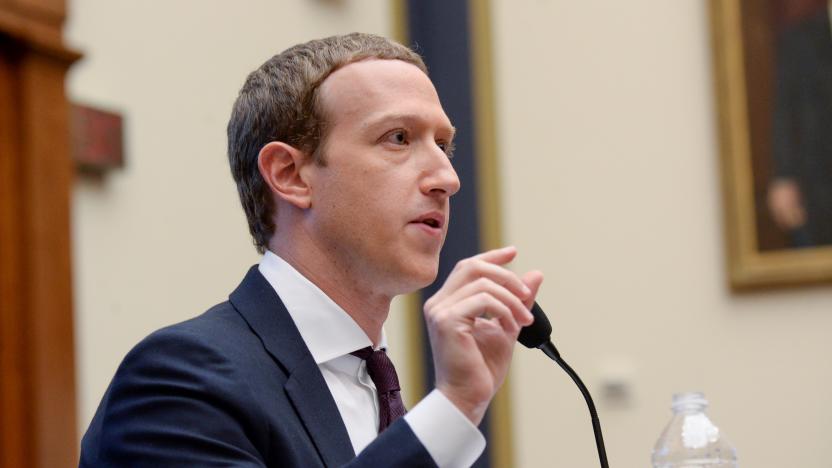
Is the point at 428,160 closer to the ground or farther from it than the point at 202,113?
closer to the ground

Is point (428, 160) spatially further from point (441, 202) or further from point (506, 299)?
point (506, 299)

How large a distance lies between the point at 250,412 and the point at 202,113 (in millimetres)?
2946

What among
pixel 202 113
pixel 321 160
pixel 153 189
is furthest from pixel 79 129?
pixel 321 160

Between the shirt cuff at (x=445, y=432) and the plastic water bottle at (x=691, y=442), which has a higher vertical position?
the shirt cuff at (x=445, y=432)

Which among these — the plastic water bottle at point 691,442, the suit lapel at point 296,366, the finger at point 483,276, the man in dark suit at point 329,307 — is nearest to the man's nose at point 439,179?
the man in dark suit at point 329,307

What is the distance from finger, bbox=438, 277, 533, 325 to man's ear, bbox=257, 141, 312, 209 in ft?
2.26

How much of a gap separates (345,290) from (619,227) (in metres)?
3.84

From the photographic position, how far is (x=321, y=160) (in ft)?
7.62

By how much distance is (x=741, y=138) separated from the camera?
5738 millimetres

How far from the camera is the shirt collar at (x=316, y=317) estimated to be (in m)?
2.18

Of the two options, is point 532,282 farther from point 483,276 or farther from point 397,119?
point 397,119

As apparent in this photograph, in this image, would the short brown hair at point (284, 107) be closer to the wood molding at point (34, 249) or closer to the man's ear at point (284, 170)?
the man's ear at point (284, 170)

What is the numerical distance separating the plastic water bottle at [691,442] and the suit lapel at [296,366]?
613 millimetres

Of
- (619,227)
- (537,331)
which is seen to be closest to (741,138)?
(619,227)
